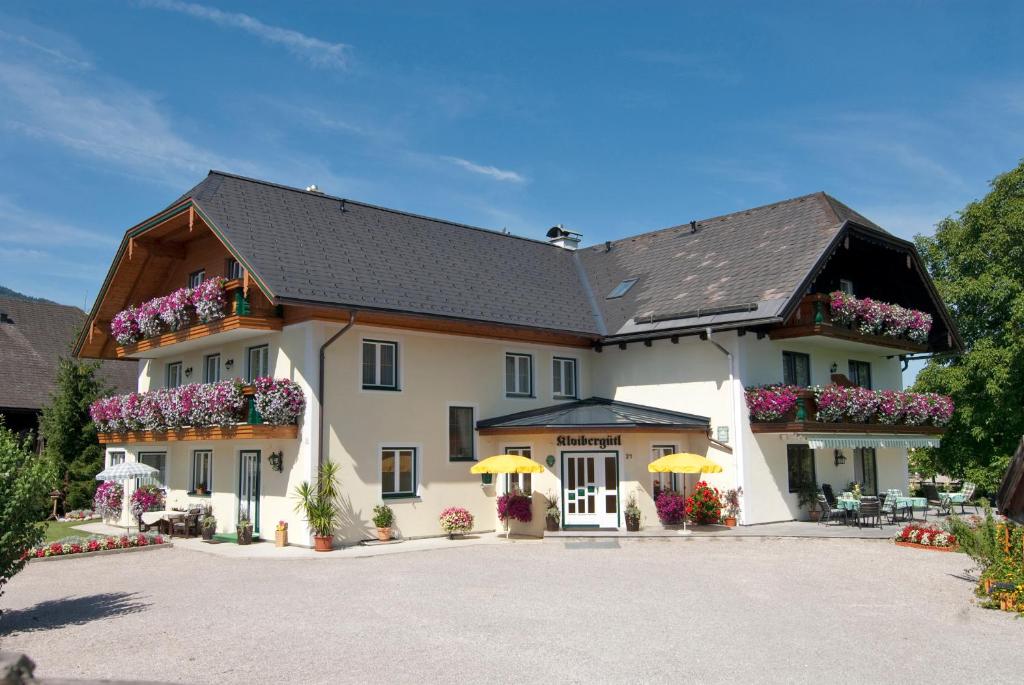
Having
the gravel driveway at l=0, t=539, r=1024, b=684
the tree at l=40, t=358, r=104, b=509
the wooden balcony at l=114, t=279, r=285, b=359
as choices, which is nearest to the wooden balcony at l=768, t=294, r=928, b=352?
the gravel driveway at l=0, t=539, r=1024, b=684

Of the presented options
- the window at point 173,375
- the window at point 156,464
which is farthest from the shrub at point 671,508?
the window at point 173,375

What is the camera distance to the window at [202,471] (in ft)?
78.0

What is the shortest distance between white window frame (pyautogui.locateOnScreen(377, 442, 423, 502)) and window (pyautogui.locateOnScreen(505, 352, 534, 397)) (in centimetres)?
350

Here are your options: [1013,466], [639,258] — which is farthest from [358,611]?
[639,258]

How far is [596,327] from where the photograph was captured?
83.4ft

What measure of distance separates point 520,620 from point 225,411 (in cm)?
1105

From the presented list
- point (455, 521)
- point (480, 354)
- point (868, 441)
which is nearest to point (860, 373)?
point (868, 441)

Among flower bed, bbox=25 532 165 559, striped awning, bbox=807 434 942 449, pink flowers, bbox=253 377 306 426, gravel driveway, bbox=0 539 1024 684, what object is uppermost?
pink flowers, bbox=253 377 306 426

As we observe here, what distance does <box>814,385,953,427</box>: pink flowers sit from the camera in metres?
22.3

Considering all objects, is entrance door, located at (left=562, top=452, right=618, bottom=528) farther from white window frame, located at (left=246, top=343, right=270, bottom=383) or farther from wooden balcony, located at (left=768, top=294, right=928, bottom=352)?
white window frame, located at (left=246, top=343, right=270, bottom=383)

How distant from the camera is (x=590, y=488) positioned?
71.8ft

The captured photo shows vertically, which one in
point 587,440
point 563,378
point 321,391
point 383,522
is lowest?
point 383,522

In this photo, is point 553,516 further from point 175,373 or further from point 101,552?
point 175,373

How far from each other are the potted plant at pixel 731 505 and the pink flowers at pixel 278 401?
34.9ft
